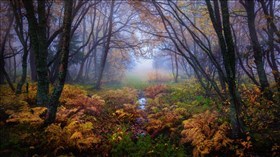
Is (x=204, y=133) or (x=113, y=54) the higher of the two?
(x=113, y=54)

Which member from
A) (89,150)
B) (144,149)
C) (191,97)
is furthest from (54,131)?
(191,97)

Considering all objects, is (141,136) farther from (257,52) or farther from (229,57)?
(257,52)

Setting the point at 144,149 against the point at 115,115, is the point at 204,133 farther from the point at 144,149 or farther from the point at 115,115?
the point at 115,115

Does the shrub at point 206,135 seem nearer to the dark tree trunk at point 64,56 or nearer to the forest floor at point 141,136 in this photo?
the forest floor at point 141,136

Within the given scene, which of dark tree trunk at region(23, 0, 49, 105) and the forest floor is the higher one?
dark tree trunk at region(23, 0, 49, 105)

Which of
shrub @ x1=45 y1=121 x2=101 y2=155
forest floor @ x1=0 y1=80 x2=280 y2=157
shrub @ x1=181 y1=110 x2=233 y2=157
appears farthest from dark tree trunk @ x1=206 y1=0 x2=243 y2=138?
shrub @ x1=45 y1=121 x2=101 y2=155

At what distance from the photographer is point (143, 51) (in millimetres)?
19359

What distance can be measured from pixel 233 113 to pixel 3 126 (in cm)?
758

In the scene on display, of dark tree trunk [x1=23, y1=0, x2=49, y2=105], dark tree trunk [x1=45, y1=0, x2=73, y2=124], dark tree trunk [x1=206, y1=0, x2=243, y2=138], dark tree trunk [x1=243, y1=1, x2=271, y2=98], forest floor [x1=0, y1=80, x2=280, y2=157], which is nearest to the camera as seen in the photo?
forest floor [x1=0, y1=80, x2=280, y2=157]

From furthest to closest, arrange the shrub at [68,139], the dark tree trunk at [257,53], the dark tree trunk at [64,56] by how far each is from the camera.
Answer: the dark tree trunk at [257,53] < the dark tree trunk at [64,56] < the shrub at [68,139]

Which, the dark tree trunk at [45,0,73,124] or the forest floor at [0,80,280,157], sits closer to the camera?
the forest floor at [0,80,280,157]

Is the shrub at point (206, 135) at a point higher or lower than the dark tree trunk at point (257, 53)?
lower

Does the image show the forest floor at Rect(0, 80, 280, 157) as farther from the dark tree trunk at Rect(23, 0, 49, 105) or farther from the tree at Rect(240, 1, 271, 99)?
the dark tree trunk at Rect(23, 0, 49, 105)

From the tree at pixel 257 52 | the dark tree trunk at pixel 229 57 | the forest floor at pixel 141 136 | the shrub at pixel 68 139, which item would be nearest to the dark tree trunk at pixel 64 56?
the forest floor at pixel 141 136
